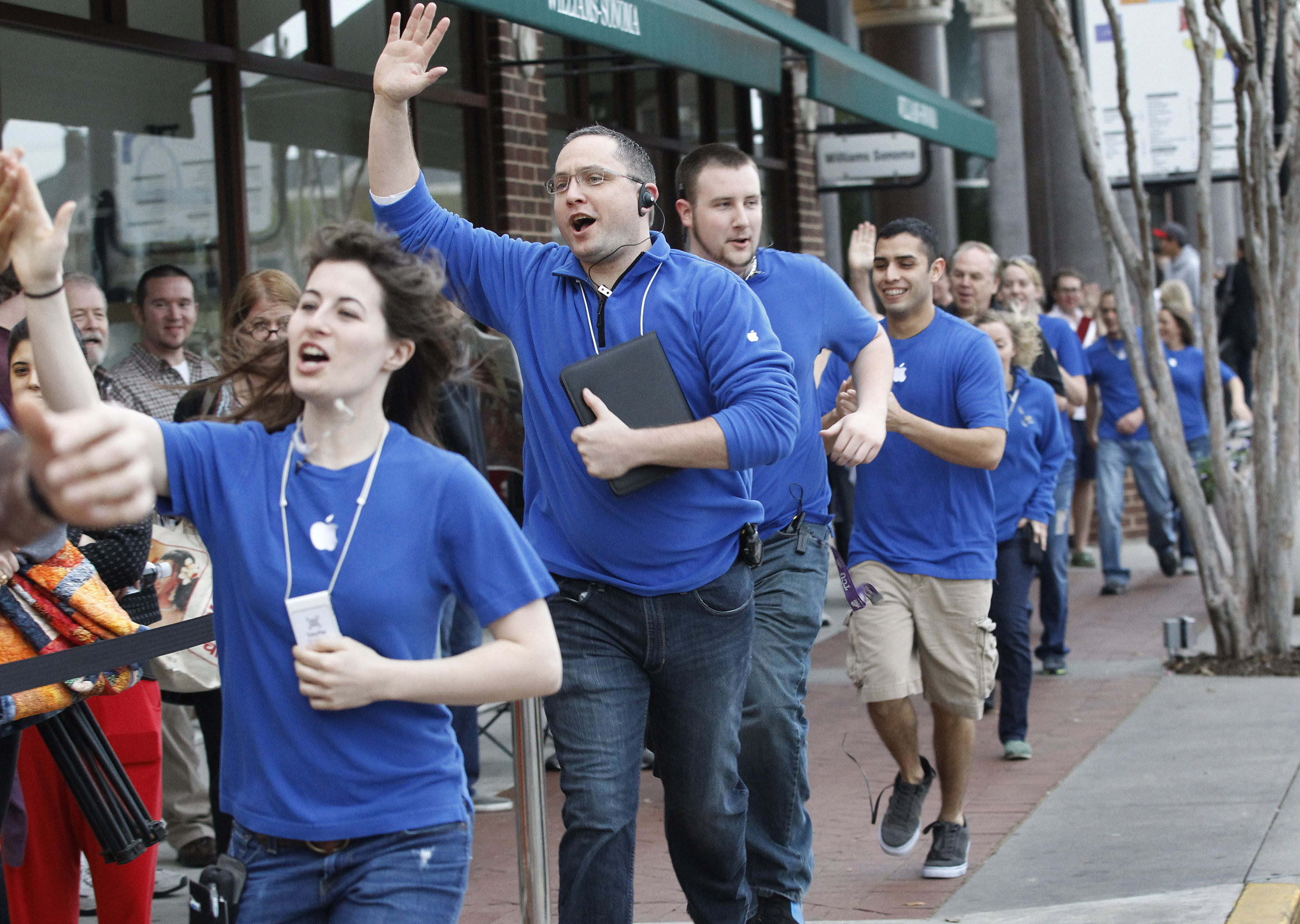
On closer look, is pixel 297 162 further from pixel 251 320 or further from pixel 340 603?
pixel 340 603

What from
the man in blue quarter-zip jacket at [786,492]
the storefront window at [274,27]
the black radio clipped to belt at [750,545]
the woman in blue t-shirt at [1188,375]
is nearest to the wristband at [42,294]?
the black radio clipped to belt at [750,545]

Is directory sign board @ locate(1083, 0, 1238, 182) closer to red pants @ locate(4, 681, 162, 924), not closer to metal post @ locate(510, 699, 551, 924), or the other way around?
metal post @ locate(510, 699, 551, 924)

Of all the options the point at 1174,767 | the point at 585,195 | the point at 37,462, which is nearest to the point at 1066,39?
the point at 1174,767

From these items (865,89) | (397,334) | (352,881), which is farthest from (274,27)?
(352,881)

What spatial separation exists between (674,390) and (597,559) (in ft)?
1.41

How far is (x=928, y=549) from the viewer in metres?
5.65

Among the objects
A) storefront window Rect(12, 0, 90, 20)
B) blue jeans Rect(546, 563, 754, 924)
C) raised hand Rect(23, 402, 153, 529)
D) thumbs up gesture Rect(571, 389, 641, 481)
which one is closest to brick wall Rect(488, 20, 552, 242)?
storefront window Rect(12, 0, 90, 20)

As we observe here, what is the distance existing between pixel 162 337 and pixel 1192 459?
293 inches

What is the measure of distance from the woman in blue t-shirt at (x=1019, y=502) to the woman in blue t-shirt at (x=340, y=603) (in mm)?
4514

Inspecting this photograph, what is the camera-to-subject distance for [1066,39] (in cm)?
869

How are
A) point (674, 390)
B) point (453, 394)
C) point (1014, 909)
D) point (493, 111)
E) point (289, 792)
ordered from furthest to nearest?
1. point (493, 111)
2. point (453, 394)
3. point (1014, 909)
4. point (674, 390)
5. point (289, 792)

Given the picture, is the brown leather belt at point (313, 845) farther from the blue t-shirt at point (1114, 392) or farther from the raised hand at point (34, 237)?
the blue t-shirt at point (1114, 392)

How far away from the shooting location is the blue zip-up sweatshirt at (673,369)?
3.81m

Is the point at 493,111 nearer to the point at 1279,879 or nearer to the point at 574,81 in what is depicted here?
the point at 574,81
